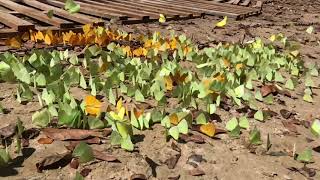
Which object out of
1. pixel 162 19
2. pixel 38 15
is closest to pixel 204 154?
pixel 38 15

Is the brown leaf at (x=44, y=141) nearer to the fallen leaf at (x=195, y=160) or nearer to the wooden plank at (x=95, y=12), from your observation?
the fallen leaf at (x=195, y=160)

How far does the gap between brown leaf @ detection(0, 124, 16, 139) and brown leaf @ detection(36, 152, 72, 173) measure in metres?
0.38

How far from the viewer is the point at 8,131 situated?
2768mm

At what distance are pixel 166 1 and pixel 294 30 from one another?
2.85 m

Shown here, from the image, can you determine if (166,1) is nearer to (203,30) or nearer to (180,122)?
(203,30)

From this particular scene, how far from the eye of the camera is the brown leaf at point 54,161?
245 cm

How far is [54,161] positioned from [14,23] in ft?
10.8

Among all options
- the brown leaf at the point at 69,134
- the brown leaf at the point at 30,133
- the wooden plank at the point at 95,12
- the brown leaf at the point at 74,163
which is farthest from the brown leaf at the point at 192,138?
the wooden plank at the point at 95,12

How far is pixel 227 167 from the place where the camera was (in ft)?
9.19

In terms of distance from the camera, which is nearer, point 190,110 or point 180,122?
point 180,122

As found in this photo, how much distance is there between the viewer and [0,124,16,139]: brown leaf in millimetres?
2719

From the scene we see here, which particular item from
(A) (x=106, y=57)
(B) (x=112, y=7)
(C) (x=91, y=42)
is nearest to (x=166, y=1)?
(B) (x=112, y=7)

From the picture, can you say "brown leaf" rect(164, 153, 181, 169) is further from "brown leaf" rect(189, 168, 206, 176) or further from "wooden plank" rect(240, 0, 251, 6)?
"wooden plank" rect(240, 0, 251, 6)

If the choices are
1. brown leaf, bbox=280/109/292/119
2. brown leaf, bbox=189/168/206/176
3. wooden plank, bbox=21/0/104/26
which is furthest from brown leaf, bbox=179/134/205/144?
wooden plank, bbox=21/0/104/26
